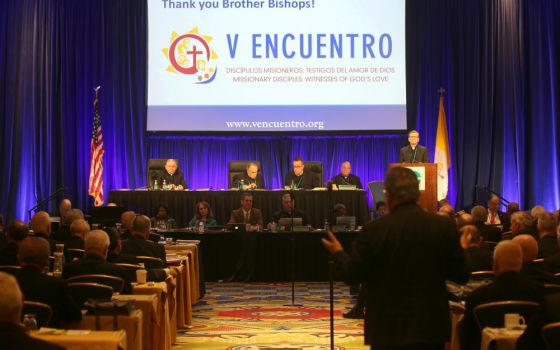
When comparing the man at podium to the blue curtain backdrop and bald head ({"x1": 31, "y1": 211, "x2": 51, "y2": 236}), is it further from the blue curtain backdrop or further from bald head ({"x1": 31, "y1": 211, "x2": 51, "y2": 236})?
bald head ({"x1": 31, "y1": 211, "x2": 51, "y2": 236})

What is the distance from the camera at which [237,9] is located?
1656 cm

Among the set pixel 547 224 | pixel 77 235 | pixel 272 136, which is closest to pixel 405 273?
pixel 547 224

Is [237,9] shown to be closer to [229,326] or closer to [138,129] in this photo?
[138,129]

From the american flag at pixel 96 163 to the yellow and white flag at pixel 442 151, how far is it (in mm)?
6562

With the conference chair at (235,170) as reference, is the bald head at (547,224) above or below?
below

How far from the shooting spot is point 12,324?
10.4 feet

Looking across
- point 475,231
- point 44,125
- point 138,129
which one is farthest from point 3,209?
point 475,231

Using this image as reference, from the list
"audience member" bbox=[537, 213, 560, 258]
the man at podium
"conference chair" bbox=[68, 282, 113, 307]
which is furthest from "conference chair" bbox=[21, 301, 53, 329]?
the man at podium

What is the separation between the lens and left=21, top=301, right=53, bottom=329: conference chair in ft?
15.4

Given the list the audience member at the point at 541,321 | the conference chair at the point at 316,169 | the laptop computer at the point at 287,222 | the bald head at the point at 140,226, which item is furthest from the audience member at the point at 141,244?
the conference chair at the point at 316,169

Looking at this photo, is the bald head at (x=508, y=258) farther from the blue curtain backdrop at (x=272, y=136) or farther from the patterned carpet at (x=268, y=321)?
the blue curtain backdrop at (x=272, y=136)

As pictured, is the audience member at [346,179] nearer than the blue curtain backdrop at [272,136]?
Yes

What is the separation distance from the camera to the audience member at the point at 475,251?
7.15 m

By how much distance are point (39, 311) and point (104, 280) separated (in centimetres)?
128
